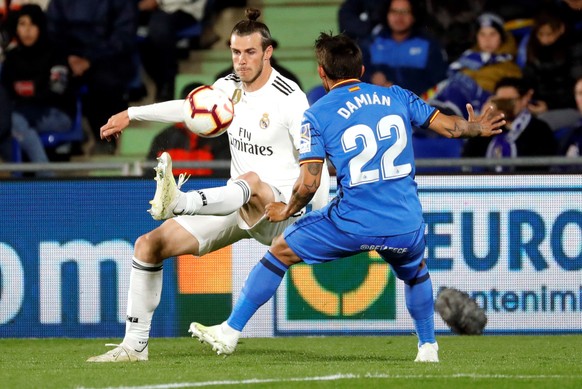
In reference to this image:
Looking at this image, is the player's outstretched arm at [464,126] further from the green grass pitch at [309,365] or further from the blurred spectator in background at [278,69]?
the blurred spectator in background at [278,69]

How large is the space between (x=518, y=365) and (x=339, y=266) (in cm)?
313

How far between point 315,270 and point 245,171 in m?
2.50

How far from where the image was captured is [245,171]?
8352 millimetres

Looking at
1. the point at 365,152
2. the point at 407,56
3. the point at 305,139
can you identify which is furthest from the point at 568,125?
the point at 305,139

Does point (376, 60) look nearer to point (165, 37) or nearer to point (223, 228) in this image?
point (165, 37)

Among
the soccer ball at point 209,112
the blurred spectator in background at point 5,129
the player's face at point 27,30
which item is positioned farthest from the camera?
the player's face at point 27,30

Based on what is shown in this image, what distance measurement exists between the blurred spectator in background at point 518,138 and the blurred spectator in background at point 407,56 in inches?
43.1

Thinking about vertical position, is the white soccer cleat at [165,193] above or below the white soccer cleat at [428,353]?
above

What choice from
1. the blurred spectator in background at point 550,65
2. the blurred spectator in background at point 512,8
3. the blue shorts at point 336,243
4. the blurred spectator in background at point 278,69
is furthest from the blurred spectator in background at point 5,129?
the blue shorts at point 336,243

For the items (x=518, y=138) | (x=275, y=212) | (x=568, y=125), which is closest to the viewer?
(x=275, y=212)

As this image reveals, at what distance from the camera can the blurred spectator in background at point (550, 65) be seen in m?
13.4

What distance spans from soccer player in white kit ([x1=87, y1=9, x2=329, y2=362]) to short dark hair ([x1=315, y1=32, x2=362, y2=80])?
2.54ft

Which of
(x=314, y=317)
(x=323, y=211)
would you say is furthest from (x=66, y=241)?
(x=323, y=211)

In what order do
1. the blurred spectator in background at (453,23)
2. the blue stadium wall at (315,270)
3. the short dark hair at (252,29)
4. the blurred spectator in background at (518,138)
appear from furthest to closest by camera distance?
the blurred spectator in background at (453,23) → the blurred spectator in background at (518,138) → the blue stadium wall at (315,270) → the short dark hair at (252,29)
